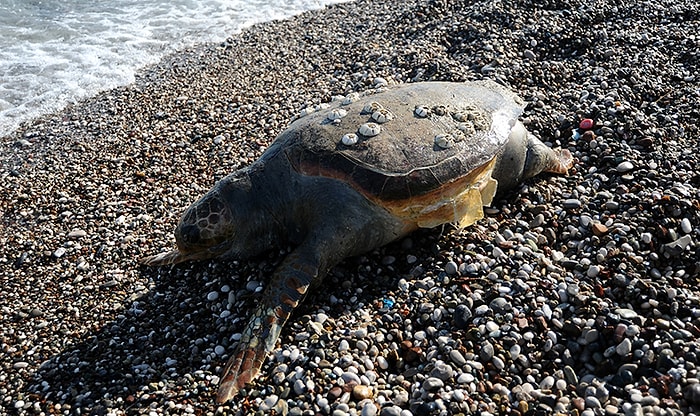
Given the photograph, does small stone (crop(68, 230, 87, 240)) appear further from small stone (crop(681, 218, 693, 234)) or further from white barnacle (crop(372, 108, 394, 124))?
small stone (crop(681, 218, 693, 234))

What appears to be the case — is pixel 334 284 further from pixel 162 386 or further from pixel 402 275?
pixel 162 386

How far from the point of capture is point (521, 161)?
4.43 m

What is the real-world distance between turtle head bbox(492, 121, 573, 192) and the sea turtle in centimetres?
1

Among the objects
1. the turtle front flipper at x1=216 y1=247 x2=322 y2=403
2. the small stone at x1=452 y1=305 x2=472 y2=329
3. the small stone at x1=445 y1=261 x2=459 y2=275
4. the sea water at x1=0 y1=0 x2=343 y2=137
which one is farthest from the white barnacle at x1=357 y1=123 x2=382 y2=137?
the sea water at x1=0 y1=0 x2=343 y2=137

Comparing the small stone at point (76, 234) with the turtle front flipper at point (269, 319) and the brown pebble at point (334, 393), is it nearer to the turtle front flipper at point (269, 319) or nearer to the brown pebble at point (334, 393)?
the turtle front flipper at point (269, 319)

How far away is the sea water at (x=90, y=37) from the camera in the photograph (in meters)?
8.02

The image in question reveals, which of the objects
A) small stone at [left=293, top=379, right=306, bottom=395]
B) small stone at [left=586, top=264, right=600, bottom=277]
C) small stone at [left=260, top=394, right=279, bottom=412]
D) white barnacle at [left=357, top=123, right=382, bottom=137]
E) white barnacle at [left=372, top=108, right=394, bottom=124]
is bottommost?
small stone at [left=260, top=394, right=279, bottom=412]

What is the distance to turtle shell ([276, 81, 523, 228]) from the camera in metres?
3.81

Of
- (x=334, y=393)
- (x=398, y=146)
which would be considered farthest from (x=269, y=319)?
(x=398, y=146)

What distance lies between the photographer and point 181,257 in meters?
4.17

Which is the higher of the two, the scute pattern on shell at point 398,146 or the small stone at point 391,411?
the scute pattern on shell at point 398,146

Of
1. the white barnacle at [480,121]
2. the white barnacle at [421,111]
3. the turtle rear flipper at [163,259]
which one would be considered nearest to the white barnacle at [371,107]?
the white barnacle at [421,111]

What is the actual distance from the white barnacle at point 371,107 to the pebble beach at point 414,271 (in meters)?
0.98

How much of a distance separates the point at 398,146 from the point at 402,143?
4 cm
